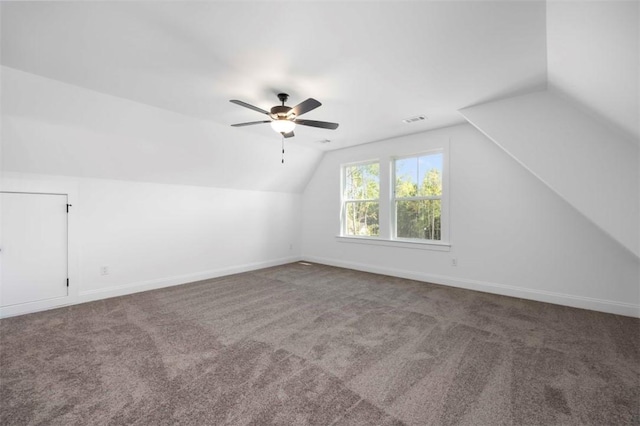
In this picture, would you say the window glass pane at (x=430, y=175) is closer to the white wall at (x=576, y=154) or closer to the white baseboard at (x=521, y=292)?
the white wall at (x=576, y=154)

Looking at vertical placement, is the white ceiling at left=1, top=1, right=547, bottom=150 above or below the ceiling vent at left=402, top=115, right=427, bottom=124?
below

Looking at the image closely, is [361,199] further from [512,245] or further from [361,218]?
[512,245]

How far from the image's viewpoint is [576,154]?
2959mm

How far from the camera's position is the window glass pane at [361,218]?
562cm

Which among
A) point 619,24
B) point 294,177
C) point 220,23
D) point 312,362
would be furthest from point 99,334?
point 619,24

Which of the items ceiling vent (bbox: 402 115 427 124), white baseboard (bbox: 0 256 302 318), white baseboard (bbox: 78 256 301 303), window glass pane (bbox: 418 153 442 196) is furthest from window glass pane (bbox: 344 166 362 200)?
white baseboard (bbox: 0 256 302 318)

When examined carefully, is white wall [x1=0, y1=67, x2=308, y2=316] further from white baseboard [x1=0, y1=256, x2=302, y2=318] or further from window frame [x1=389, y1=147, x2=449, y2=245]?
window frame [x1=389, y1=147, x2=449, y2=245]

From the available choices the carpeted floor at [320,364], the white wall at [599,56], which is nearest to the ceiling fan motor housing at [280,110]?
the white wall at [599,56]

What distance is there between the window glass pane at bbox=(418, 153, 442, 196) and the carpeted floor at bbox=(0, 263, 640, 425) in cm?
191

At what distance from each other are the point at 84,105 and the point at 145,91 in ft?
2.45

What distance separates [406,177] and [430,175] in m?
0.45

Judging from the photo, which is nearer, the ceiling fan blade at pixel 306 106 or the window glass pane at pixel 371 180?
the ceiling fan blade at pixel 306 106

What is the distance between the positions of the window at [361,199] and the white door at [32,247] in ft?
15.4

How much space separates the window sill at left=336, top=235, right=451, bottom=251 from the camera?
4.61 metres
